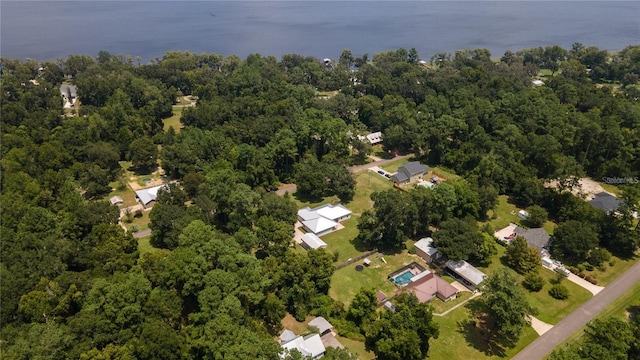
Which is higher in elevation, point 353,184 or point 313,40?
point 313,40

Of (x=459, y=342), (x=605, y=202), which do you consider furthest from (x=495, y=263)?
(x=605, y=202)

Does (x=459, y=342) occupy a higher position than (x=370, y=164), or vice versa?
(x=370, y=164)

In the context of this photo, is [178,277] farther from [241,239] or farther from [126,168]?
[126,168]

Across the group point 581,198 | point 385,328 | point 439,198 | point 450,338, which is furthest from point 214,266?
point 581,198

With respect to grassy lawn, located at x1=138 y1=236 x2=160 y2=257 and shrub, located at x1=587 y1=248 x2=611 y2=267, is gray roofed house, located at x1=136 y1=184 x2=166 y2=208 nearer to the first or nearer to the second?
grassy lawn, located at x1=138 y1=236 x2=160 y2=257

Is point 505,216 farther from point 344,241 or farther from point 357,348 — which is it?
point 357,348

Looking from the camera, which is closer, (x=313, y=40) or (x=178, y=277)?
(x=178, y=277)

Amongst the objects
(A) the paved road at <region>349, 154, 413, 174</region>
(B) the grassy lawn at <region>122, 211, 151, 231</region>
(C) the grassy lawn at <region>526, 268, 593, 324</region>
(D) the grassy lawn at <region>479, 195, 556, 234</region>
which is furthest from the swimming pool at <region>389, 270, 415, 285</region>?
(B) the grassy lawn at <region>122, 211, 151, 231</region>

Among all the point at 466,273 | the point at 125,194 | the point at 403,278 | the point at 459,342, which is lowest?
the point at 459,342
